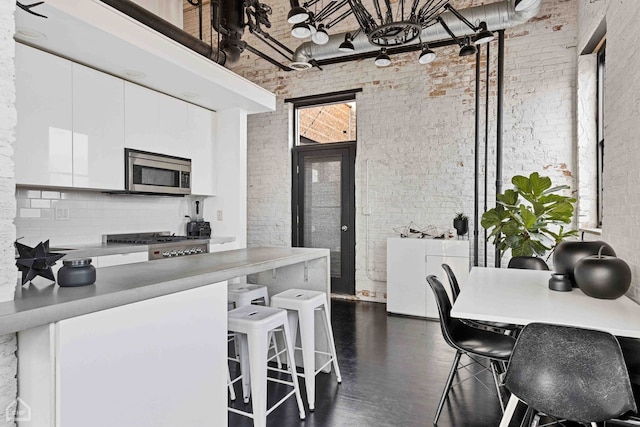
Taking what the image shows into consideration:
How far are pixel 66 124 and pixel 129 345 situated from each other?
2574 mm

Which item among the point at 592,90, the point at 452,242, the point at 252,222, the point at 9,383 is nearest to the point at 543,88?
the point at 592,90

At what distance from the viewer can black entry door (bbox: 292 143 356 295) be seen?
18.9 feet

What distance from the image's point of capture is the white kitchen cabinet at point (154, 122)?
386cm

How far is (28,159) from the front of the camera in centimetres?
305

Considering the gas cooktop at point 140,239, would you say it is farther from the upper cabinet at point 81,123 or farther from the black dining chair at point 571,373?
the black dining chair at point 571,373

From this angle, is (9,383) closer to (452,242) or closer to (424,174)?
(452,242)


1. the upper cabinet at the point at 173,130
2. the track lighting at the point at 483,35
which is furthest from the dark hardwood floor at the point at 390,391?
the track lighting at the point at 483,35

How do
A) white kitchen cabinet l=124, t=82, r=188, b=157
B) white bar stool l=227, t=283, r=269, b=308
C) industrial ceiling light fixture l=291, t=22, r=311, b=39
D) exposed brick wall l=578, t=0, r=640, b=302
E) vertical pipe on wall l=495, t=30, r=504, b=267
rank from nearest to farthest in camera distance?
exposed brick wall l=578, t=0, r=640, b=302 < white bar stool l=227, t=283, r=269, b=308 < industrial ceiling light fixture l=291, t=22, r=311, b=39 < white kitchen cabinet l=124, t=82, r=188, b=157 < vertical pipe on wall l=495, t=30, r=504, b=267

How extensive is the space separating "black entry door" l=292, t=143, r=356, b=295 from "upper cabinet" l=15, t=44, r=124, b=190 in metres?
2.80

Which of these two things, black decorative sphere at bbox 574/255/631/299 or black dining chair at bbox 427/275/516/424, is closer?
black decorative sphere at bbox 574/255/631/299

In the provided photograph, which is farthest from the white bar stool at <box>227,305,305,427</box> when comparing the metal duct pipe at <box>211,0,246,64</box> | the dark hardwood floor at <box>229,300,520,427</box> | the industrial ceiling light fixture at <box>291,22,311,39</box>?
the metal duct pipe at <box>211,0,246,64</box>

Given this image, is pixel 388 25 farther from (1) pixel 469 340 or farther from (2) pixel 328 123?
(2) pixel 328 123

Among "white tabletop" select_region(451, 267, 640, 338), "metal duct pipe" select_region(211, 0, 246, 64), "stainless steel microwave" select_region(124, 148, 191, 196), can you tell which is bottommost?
"white tabletop" select_region(451, 267, 640, 338)

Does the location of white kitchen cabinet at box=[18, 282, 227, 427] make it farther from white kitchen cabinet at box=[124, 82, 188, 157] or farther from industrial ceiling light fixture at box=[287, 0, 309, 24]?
white kitchen cabinet at box=[124, 82, 188, 157]
